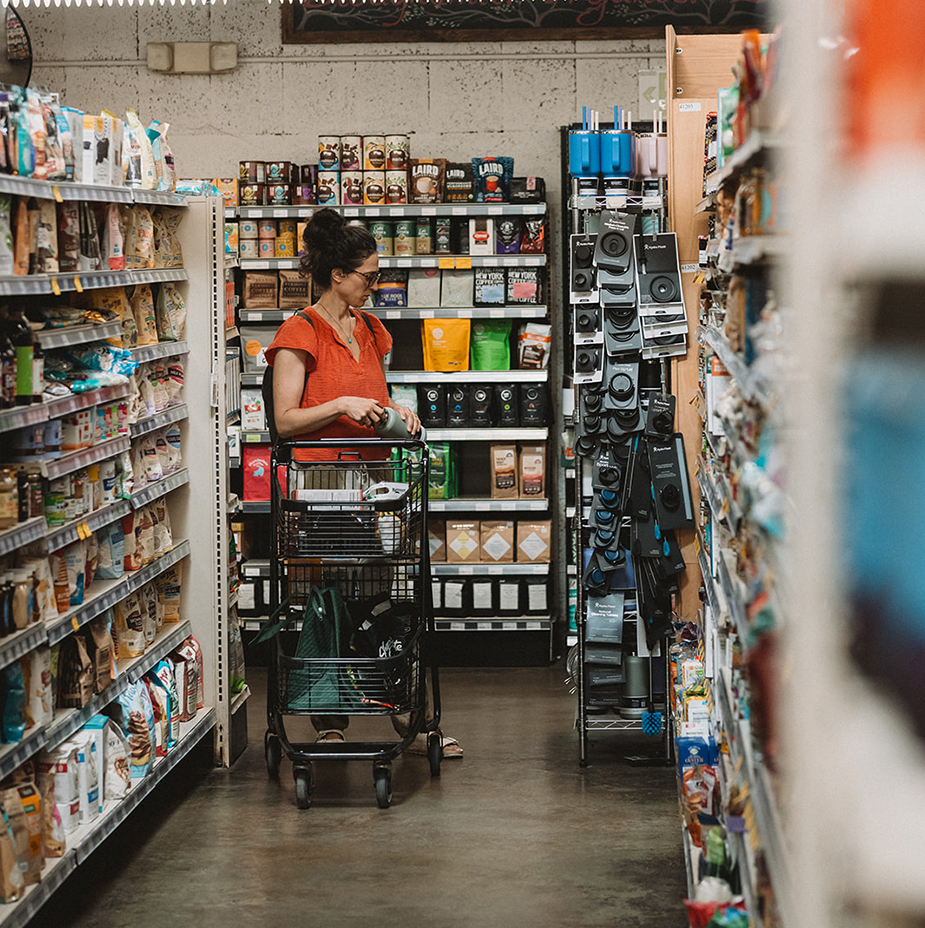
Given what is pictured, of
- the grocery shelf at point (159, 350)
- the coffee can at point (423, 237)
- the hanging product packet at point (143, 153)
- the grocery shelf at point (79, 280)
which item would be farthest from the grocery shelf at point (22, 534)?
the coffee can at point (423, 237)

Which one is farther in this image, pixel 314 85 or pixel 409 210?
pixel 314 85

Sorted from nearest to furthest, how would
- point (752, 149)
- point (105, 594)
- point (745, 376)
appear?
point (752, 149), point (745, 376), point (105, 594)

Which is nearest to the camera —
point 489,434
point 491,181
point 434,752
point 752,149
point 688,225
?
point 752,149

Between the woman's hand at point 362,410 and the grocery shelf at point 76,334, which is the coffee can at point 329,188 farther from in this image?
the grocery shelf at point 76,334

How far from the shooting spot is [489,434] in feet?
20.2

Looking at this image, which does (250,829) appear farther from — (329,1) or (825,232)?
(329,1)

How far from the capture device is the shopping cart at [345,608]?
4.14m

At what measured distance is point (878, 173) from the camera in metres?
0.91

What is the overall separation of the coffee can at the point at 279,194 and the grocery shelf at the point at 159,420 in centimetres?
200

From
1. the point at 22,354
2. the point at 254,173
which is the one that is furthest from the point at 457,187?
the point at 22,354

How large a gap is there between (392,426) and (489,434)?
190cm

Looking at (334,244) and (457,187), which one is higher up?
(457,187)

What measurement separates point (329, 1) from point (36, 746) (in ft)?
15.9

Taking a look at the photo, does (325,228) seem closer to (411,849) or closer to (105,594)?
(105,594)
